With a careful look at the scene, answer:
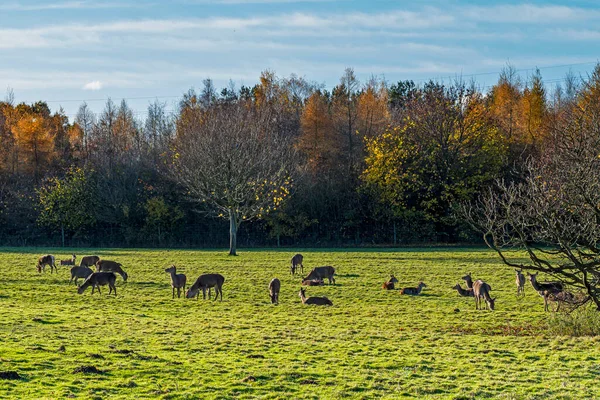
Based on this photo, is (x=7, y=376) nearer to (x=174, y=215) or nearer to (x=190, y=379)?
(x=190, y=379)

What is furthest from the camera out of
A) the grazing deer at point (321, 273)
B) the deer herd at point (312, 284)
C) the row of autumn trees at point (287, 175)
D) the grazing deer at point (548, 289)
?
the row of autumn trees at point (287, 175)

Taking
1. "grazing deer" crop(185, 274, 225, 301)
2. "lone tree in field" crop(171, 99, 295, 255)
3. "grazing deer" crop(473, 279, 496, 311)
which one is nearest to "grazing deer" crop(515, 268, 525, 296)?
"grazing deer" crop(473, 279, 496, 311)

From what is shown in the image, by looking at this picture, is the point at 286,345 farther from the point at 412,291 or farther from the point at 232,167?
the point at 232,167

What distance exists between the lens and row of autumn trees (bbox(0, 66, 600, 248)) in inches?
2355

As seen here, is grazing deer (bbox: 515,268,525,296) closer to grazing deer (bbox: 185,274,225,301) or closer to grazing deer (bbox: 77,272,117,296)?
grazing deer (bbox: 185,274,225,301)

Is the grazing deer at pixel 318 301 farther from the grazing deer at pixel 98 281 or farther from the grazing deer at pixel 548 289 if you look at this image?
the grazing deer at pixel 98 281

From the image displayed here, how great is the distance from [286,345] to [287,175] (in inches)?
1953

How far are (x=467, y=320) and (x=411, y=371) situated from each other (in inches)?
330

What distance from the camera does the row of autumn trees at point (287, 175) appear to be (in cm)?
5981

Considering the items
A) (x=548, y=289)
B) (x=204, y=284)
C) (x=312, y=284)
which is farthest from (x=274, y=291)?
(x=548, y=289)

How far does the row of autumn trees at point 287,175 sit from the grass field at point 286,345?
2623 cm

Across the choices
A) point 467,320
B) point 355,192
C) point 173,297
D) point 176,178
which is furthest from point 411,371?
point 355,192

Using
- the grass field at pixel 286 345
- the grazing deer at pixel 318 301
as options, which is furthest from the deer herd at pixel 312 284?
the grass field at pixel 286 345

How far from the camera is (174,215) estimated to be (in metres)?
68.9
